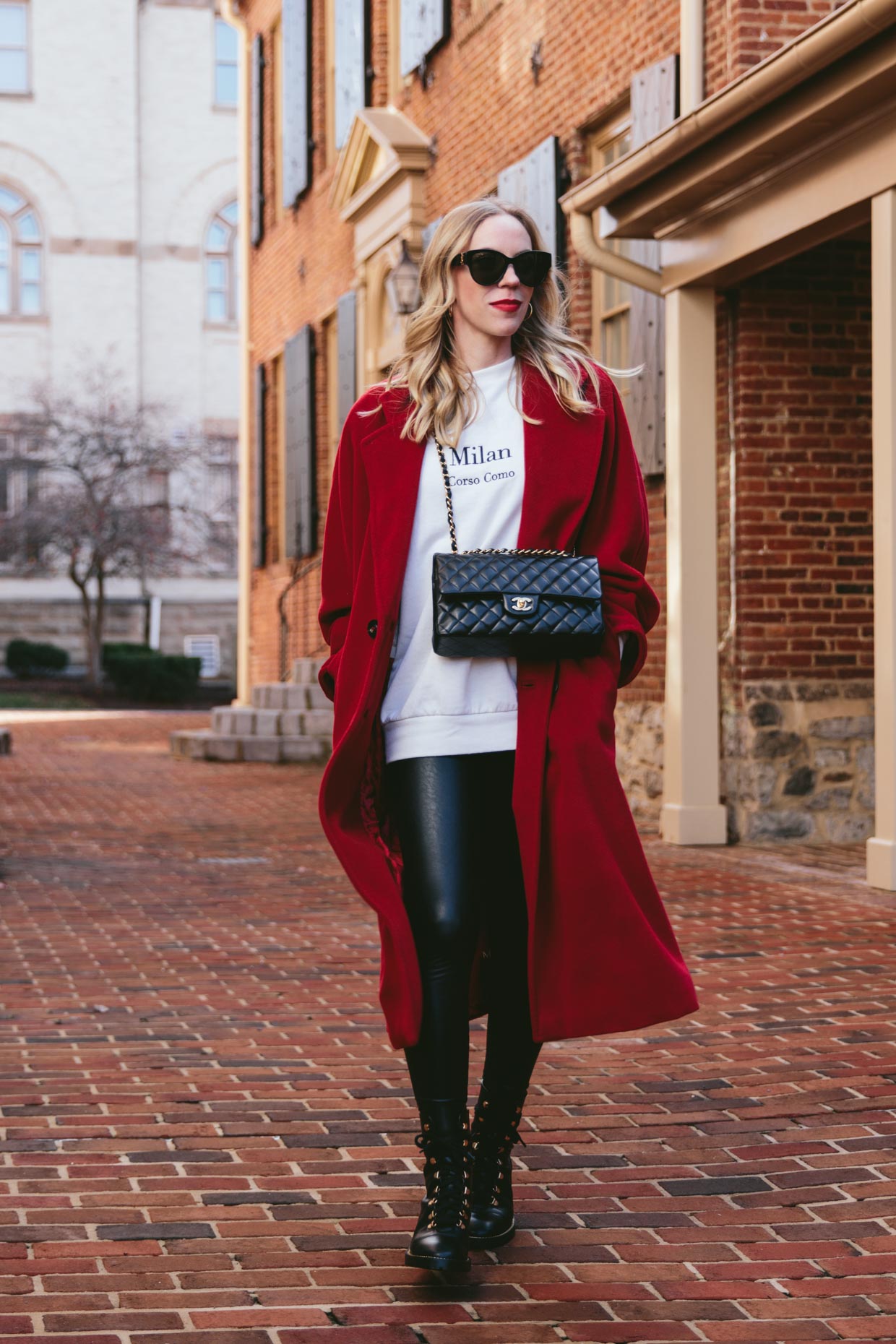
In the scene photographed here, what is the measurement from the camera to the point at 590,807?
3191 millimetres

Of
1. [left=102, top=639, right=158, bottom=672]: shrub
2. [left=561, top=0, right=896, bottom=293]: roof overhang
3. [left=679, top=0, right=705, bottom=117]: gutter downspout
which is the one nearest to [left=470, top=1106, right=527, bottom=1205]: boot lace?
[left=561, top=0, right=896, bottom=293]: roof overhang

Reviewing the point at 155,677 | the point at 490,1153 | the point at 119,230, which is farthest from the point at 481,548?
the point at 119,230

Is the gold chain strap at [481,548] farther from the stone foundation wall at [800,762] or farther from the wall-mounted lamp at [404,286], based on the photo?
the wall-mounted lamp at [404,286]

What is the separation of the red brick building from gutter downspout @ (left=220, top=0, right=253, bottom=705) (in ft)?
30.6

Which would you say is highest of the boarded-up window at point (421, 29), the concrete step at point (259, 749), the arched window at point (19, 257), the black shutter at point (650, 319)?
the arched window at point (19, 257)

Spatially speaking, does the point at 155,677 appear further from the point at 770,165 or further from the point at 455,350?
the point at 455,350

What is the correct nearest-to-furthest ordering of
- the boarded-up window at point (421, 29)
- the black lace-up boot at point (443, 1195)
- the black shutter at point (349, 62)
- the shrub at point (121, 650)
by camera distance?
the black lace-up boot at point (443, 1195), the boarded-up window at point (421, 29), the black shutter at point (349, 62), the shrub at point (121, 650)

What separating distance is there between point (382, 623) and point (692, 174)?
6.29m

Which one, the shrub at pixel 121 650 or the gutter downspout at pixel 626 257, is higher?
the gutter downspout at pixel 626 257

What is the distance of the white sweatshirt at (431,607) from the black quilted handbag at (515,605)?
0.06 meters

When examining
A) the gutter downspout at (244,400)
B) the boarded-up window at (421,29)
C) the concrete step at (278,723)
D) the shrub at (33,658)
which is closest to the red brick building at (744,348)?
the boarded-up window at (421,29)

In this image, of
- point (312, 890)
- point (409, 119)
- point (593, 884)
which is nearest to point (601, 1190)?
point (593, 884)

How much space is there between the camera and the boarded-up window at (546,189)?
1191 cm

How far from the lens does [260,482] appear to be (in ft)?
70.3
